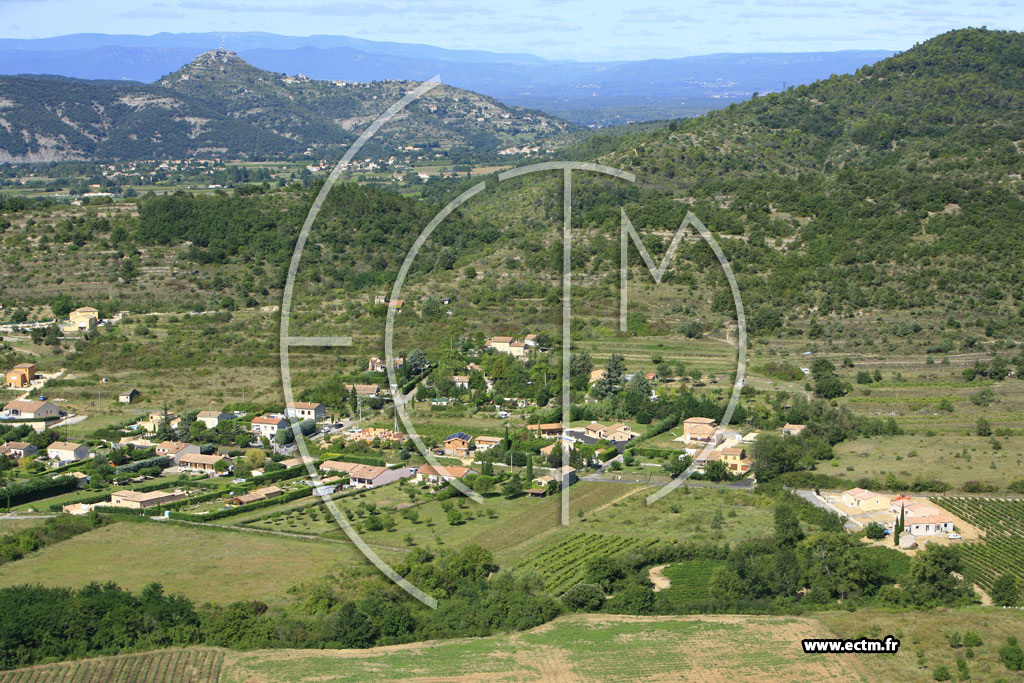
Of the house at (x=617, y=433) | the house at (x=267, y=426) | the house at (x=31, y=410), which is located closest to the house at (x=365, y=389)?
the house at (x=267, y=426)

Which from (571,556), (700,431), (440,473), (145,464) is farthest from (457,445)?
(571,556)

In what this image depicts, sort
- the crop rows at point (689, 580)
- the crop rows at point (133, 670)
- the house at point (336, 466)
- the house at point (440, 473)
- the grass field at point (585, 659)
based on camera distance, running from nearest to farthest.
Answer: the crop rows at point (133, 670)
the grass field at point (585, 659)
the crop rows at point (689, 580)
the house at point (440, 473)
the house at point (336, 466)

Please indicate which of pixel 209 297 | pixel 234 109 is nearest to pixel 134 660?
pixel 209 297

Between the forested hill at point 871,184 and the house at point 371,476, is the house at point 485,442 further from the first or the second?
the forested hill at point 871,184

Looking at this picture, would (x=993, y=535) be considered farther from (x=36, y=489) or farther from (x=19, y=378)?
(x=19, y=378)

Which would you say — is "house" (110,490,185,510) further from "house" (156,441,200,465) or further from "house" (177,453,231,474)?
"house" (156,441,200,465)

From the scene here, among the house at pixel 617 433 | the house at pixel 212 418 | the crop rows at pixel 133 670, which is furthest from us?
the house at pixel 212 418

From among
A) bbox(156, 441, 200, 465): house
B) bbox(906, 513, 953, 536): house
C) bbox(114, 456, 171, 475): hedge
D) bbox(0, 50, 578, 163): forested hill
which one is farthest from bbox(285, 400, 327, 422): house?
bbox(0, 50, 578, 163): forested hill
